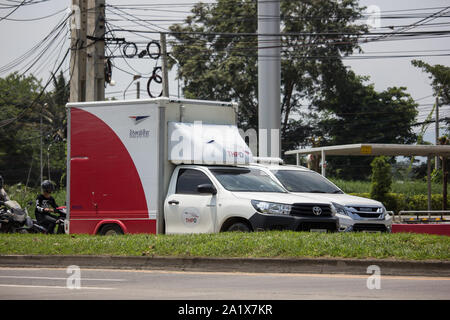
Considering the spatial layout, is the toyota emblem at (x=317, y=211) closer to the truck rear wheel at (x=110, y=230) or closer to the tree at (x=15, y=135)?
the truck rear wheel at (x=110, y=230)

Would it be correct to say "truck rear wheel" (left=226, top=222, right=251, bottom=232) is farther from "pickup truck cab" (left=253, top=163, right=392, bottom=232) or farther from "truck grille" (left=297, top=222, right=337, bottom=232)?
"pickup truck cab" (left=253, top=163, right=392, bottom=232)

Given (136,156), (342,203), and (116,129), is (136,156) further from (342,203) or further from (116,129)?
(342,203)

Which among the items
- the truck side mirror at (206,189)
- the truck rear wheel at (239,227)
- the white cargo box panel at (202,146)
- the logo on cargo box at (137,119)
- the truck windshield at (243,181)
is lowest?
the truck rear wheel at (239,227)

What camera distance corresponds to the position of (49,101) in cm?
8706

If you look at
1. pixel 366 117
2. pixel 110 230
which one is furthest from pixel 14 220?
pixel 366 117

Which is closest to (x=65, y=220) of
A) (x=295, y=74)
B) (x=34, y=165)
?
(x=295, y=74)

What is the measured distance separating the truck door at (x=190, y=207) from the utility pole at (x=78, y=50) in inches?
369

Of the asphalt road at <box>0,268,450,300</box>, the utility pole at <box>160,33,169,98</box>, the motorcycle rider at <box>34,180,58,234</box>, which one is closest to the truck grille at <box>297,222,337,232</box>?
the asphalt road at <box>0,268,450,300</box>

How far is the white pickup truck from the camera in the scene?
15.0 m

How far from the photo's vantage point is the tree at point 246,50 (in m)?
53.4

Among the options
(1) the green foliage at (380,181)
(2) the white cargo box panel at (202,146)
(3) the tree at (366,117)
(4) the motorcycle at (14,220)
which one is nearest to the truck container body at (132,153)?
(2) the white cargo box panel at (202,146)

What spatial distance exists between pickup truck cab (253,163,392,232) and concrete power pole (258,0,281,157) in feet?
34.7

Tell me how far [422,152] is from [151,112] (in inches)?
539

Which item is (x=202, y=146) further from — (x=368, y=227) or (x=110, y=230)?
(x=368, y=227)
